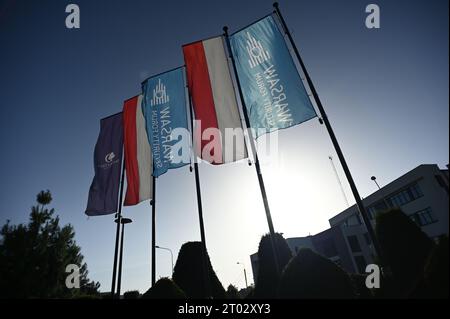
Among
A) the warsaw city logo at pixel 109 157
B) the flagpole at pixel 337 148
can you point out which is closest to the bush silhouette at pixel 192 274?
the warsaw city logo at pixel 109 157

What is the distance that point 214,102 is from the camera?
33.7 ft

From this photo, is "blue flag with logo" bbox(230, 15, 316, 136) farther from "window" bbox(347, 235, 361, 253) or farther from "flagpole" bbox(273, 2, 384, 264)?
"window" bbox(347, 235, 361, 253)

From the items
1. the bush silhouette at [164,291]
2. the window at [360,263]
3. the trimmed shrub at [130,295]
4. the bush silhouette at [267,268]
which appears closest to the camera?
the bush silhouette at [164,291]

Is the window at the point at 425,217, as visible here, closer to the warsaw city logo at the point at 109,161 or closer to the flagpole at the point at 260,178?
the flagpole at the point at 260,178

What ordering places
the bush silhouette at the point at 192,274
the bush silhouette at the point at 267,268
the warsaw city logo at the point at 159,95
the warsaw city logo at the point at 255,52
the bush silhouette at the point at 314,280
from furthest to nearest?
the warsaw city logo at the point at 159,95 < the bush silhouette at the point at 192,274 < the warsaw city logo at the point at 255,52 < the bush silhouette at the point at 267,268 < the bush silhouette at the point at 314,280

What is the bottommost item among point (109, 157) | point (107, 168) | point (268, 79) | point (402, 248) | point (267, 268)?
point (402, 248)

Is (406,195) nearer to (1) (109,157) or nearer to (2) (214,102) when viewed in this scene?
(2) (214,102)

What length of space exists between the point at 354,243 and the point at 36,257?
46.7m

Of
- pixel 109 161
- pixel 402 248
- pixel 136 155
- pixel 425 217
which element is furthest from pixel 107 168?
pixel 425 217

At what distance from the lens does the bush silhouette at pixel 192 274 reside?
38.4 feet

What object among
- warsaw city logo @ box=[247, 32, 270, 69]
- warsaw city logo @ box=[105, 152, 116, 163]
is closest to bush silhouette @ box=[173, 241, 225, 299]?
warsaw city logo @ box=[105, 152, 116, 163]

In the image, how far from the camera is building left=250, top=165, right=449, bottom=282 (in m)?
29.0

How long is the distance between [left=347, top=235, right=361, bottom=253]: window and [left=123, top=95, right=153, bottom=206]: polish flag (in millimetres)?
43450

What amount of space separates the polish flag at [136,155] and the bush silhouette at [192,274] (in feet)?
11.9
